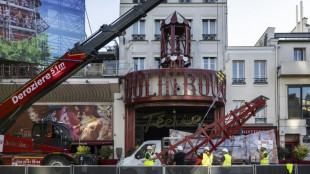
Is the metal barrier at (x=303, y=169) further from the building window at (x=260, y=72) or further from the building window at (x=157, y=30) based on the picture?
the building window at (x=157, y=30)

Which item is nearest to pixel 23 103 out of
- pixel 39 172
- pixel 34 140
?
pixel 34 140

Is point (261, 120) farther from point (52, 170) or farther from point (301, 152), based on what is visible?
point (52, 170)

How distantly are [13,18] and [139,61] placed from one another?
27.2 m

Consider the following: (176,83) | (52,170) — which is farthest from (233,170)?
(176,83)

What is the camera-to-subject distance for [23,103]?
19875mm

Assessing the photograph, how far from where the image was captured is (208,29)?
112 feet

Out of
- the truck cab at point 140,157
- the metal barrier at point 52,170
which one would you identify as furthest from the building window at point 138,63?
the metal barrier at point 52,170

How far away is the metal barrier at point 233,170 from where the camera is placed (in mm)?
15702

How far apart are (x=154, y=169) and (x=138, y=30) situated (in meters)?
19.6

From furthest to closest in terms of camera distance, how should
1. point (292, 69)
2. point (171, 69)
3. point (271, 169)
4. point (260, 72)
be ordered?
point (260, 72) < point (292, 69) < point (171, 69) < point (271, 169)

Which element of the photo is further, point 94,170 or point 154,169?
point 94,170

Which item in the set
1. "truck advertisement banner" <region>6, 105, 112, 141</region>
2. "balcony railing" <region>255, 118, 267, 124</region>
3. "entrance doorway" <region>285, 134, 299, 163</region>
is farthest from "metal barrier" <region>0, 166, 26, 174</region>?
"entrance doorway" <region>285, 134, 299, 163</region>

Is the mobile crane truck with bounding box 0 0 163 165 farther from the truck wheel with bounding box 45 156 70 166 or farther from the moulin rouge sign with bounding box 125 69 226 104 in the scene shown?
A: the moulin rouge sign with bounding box 125 69 226 104

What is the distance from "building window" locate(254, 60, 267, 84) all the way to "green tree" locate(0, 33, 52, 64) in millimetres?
27951
